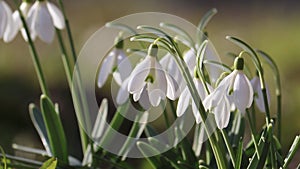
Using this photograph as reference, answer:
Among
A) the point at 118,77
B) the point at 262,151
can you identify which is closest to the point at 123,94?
the point at 118,77

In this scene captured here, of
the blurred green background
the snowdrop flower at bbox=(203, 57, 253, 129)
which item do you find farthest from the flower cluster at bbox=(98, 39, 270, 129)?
the blurred green background

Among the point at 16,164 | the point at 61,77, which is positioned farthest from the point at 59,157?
the point at 61,77

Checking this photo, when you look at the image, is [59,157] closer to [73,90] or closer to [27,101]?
[73,90]

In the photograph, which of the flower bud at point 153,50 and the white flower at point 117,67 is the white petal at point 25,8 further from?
the flower bud at point 153,50

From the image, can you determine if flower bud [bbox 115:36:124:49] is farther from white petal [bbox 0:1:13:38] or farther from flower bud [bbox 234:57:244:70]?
flower bud [bbox 234:57:244:70]

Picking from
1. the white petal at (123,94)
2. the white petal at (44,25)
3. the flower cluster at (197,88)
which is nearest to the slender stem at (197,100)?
the flower cluster at (197,88)

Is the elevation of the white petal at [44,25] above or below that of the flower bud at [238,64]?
below

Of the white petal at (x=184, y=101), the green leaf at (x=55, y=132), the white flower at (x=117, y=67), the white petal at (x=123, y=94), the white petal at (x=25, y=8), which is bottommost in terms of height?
the green leaf at (x=55, y=132)

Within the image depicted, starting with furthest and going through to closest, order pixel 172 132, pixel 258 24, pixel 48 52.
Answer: pixel 258 24 < pixel 48 52 < pixel 172 132
